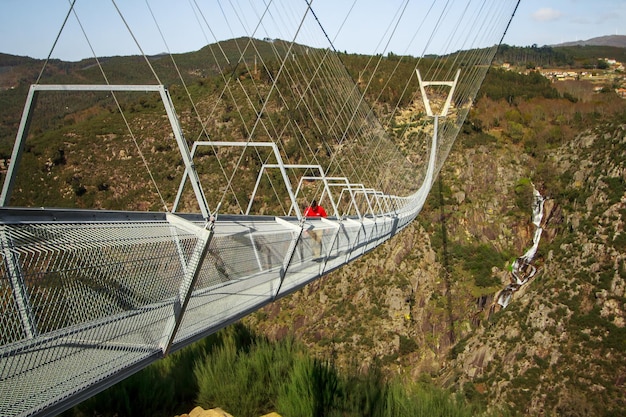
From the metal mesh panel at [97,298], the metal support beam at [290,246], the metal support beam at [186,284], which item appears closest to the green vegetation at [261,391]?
the metal support beam at [290,246]

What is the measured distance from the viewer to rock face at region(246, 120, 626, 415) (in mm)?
21219

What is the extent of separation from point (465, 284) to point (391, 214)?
63.1 ft

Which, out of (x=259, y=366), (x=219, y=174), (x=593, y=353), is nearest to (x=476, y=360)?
(x=593, y=353)

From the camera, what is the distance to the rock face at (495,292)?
21.2m

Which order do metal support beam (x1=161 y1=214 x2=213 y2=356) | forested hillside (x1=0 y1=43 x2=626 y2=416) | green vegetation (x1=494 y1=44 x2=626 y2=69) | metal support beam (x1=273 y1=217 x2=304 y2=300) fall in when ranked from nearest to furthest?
metal support beam (x1=161 y1=214 x2=213 y2=356)
metal support beam (x1=273 y1=217 x2=304 y2=300)
forested hillside (x1=0 y1=43 x2=626 y2=416)
green vegetation (x1=494 y1=44 x2=626 y2=69)

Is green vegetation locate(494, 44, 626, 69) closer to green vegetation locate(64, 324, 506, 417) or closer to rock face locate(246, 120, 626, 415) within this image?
rock face locate(246, 120, 626, 415)

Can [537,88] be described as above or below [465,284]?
above

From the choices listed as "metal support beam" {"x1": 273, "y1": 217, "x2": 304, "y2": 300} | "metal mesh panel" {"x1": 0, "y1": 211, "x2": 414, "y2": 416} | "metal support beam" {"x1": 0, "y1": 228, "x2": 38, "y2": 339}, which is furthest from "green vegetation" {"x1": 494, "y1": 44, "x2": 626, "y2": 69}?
"metal support beam" {"x1": 0, "y1": 228, "x2": 38, "y2": 339}

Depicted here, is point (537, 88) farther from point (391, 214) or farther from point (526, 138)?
point (391, 214)

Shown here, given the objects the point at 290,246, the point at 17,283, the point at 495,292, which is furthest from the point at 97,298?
the point at 495,292

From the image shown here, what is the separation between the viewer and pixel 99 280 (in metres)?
2.01

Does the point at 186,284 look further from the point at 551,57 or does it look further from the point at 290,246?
the point at 551,57

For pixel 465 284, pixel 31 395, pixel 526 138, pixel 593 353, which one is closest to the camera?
pixel 31 395

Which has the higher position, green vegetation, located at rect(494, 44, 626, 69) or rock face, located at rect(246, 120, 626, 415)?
green vegetation, located at rect(494, 44, 626, 69)
